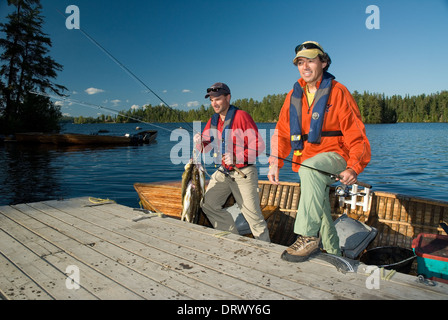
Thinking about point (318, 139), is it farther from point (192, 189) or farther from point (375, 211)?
point (375, 211)

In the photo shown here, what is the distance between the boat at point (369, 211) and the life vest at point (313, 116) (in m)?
1.84

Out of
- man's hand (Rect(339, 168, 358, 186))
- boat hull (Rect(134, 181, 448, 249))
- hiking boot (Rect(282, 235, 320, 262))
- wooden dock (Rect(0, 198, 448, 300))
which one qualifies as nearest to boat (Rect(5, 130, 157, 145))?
boat hull (Rect(134, 181, 448, 249))

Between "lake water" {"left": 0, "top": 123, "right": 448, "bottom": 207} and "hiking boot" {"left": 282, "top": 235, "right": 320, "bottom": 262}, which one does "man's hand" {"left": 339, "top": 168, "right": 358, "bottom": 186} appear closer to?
"hiking boot" {"left": 282, "top": 235, "right": 320, "bottom": 262}

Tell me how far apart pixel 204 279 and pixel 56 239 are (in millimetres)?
2491

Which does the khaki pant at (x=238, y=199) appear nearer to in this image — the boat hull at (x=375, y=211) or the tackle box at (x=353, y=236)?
the tackle box at (x=353, y=236)

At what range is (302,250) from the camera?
134 inches

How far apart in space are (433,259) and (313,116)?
2528mm

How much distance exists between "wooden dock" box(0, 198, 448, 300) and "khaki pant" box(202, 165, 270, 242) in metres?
0.75

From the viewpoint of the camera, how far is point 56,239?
4.25m

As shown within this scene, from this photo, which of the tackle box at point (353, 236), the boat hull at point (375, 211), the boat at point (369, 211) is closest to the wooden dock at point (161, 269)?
the boat at point (369, 211)

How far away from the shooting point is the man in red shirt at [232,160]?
16.3 feet
